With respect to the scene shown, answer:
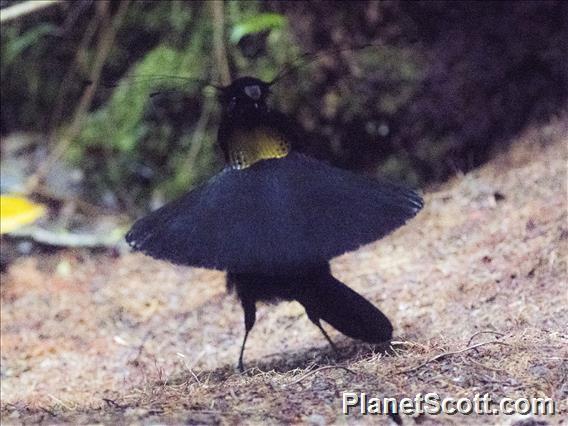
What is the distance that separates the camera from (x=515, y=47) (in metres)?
5.83

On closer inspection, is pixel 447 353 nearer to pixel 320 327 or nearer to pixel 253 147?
pixel 320 327

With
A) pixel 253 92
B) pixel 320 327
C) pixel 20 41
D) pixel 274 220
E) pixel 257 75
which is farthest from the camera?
pixel 20 41

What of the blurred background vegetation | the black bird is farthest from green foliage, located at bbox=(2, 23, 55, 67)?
the black bird

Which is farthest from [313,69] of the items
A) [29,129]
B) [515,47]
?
[29,129]

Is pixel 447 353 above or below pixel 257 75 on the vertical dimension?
below

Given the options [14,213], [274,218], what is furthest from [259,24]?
[274,218]

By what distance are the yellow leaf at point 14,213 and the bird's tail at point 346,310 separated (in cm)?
240

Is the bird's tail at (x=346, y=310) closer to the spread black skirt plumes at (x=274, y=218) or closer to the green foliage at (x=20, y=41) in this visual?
the spread black skirt plumes at (x=274, y=218)

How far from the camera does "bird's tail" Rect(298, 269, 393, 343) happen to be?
350 centimetres

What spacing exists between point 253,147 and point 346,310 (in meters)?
0.92

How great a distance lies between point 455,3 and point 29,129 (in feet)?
13.7

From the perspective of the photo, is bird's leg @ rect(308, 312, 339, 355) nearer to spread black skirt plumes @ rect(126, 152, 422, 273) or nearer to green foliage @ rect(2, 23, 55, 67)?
spread black skirt plumes @ rect(126, 152, 422, 273)

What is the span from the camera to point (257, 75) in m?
6.21

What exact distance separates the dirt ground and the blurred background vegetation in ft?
1.56
